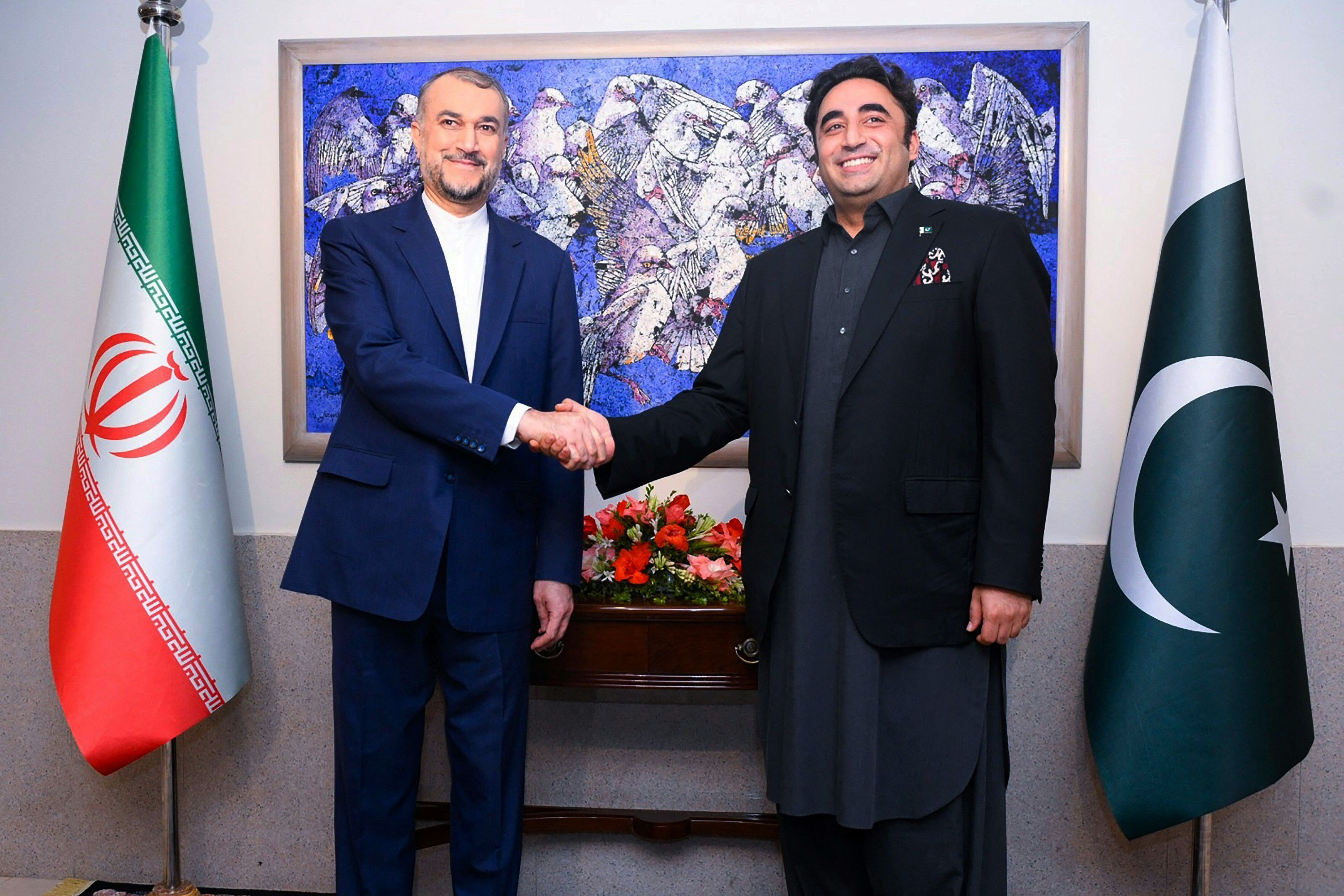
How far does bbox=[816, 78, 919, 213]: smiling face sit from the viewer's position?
5.70 ft

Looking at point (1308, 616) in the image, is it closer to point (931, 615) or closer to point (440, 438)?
point (931, 615)

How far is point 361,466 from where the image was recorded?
1.79m

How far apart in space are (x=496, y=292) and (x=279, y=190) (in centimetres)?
99

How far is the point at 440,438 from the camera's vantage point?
1.74 m

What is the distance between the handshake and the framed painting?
0.58m

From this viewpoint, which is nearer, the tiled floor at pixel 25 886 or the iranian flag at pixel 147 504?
the iranian flag at pixel 147 504

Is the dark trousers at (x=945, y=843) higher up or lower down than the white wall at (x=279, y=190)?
lower down

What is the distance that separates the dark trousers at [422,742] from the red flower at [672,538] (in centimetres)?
40

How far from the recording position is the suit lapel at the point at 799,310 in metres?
1.73

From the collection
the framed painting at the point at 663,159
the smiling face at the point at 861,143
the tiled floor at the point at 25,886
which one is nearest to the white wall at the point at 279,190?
the framed painting at the point at 663,159

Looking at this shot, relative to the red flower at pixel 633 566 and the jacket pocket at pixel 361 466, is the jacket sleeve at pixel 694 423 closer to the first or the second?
the red flower at pixel 633 566

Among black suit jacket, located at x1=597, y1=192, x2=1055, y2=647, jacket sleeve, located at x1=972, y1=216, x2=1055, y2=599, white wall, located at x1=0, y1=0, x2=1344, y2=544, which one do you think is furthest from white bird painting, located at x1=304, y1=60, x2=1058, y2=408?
jacket sleeve, located at x1=972, y1=216, x2=1055, y2=599

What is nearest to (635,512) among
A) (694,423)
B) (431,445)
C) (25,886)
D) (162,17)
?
(694,423)

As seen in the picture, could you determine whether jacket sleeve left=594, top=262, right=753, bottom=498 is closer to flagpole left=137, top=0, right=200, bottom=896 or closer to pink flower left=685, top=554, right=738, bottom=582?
pink flower left=685, top=554, right=738, bottom=582
